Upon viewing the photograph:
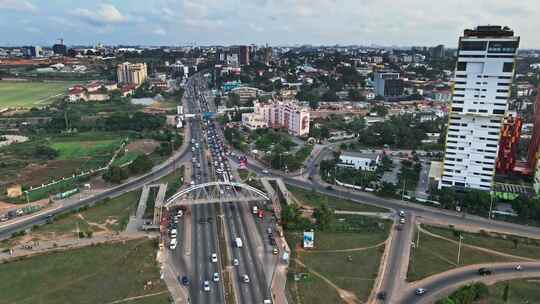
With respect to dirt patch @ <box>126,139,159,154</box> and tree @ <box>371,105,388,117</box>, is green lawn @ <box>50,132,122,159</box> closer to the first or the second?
dirt patch @ <box>126,139,159,154</box>

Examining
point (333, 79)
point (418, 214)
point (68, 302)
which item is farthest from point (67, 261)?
point (333, 79)

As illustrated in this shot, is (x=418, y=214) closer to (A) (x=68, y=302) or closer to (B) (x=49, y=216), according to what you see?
(A) (x=68, y=302)

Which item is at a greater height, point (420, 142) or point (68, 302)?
point (420, 142)

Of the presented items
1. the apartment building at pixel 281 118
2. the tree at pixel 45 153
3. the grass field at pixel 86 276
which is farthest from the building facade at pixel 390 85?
the grass field at pixel 86 276

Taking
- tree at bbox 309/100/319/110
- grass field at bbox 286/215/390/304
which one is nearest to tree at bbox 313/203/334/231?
grass field at bbox 286/215/390/304

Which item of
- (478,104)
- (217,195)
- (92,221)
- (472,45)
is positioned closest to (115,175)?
(92,221)

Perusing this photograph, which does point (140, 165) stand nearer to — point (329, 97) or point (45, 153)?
point (45, 153)
